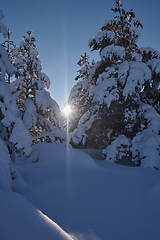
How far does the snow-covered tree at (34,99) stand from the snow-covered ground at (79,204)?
295 cm

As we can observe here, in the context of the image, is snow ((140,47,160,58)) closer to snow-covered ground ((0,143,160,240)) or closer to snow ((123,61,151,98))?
snow ((123,61,151,98))

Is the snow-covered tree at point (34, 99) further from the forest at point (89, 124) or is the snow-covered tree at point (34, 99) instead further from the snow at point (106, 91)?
the snow at point (106, 91)

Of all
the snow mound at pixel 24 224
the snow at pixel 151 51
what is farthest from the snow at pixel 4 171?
the snow at pixel 151 51

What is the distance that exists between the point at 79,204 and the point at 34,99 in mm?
→ 6911

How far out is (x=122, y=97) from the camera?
7152mm

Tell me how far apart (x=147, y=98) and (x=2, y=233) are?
8.38 m

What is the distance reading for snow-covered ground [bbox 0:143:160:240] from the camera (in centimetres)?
165

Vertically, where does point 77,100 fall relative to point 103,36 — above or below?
below

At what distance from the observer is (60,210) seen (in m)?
2.43

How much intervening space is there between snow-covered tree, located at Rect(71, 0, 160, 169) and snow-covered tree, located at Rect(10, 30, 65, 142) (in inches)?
53.8

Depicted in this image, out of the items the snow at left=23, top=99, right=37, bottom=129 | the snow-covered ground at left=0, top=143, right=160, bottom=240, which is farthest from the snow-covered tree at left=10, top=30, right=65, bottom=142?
the snow-covered ground at left=0, top=143, right=160, bottom=240

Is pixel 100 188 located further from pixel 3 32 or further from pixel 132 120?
pixel 3 32

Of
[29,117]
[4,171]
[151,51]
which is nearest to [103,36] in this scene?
[151,51]

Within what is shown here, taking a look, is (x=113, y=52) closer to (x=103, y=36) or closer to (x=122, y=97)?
(x=103, y=36)
